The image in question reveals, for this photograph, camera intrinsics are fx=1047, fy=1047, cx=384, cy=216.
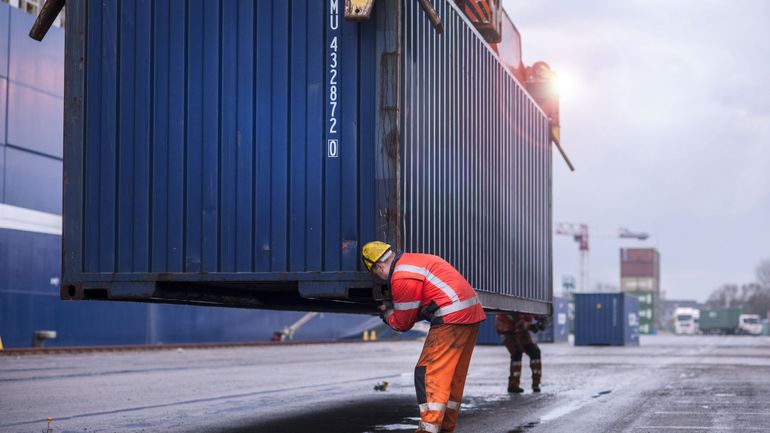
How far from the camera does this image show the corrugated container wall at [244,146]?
9.03m

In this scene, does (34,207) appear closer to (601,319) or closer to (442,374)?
(601,319)

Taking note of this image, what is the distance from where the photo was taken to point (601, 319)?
52094 millimetres

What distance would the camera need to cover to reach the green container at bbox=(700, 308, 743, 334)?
108 metres

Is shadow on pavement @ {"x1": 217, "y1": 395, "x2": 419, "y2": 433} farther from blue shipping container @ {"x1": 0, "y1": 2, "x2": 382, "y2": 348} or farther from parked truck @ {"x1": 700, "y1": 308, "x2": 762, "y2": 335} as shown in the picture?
parked truck @ {"x1": 700, "y1": 308, "x2": 762, "y2": 335}

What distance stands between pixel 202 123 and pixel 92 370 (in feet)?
46.4

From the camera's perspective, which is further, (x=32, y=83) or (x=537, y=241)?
(x=32, y=83)

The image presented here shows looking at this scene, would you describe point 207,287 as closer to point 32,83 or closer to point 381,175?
point 381,175

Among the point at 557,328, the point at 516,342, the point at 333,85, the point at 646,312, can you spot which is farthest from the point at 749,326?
the point at 333,85

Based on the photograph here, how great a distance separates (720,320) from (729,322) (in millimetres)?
1059

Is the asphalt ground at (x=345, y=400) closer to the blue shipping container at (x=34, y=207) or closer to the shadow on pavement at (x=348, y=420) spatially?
the shadow on pavement at (x=348, y=420)

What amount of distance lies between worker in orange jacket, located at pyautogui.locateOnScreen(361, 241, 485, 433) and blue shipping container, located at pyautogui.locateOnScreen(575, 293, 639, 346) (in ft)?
146

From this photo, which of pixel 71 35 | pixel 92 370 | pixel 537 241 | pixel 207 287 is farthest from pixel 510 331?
pixel 92 370

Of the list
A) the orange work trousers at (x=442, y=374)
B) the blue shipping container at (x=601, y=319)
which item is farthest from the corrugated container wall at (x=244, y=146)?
the blue shipping container at (x=601, y=319)

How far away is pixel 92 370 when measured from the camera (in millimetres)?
22219
